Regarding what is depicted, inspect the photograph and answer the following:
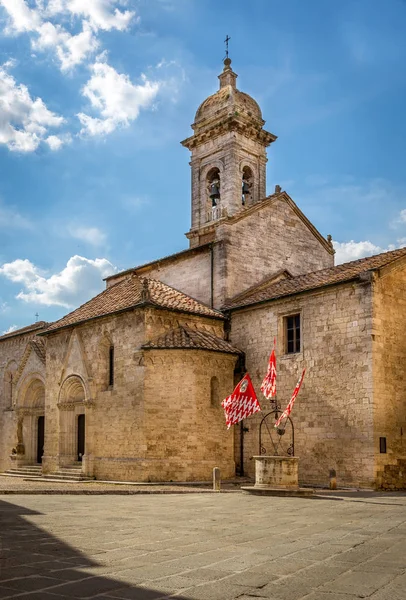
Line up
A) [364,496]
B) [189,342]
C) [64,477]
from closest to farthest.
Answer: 1. [364,496]
2. [189,342]
3. [64,477]

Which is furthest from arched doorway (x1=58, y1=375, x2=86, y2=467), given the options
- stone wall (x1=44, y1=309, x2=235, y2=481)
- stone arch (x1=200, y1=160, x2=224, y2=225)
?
stone arch (x1=200, y1=160, x2=224, y2=225)

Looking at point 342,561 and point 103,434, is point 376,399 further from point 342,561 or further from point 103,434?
point 342,561

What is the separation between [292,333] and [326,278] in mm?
2380

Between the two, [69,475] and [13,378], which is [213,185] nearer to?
[13,378]

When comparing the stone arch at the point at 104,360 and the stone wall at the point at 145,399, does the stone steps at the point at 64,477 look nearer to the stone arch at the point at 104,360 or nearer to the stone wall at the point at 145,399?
the stone wall at the point at 145,399

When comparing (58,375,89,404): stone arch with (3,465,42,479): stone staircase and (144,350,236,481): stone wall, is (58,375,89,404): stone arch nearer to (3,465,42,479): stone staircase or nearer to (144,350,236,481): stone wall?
(3,465,42,479): stone staircase

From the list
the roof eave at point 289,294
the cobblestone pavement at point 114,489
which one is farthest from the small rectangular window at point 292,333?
the cobblestone pavement at point 114,489

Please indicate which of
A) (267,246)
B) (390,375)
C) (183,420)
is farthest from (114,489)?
(267,246)

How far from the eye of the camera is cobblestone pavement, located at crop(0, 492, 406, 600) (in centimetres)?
592

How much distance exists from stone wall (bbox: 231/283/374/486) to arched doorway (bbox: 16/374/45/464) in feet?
42.5

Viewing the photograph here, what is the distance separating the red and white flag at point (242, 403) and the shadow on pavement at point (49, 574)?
1152cm

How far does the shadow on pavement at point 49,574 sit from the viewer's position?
5652mm

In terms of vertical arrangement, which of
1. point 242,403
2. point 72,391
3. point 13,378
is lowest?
point 242,403

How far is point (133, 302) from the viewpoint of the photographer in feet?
78.5
